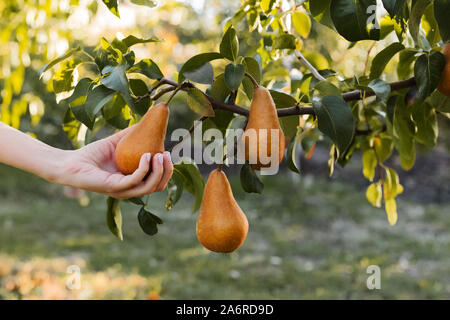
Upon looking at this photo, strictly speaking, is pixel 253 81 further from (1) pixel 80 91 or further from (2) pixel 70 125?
(2) pixel 70 125

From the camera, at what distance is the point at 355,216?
3998 mm

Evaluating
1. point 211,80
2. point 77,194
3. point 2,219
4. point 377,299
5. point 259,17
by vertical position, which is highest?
point 77,194

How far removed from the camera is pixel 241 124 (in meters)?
1.00

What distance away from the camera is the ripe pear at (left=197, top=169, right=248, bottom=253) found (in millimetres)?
795

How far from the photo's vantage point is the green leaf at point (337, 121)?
28.5 inches

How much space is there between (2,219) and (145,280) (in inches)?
70.6

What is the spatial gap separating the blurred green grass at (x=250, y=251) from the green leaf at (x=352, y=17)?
182 cm

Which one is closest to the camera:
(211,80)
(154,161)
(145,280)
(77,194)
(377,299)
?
(154,161)

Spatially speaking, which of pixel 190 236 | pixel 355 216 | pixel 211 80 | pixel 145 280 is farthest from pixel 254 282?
pixel 211 80

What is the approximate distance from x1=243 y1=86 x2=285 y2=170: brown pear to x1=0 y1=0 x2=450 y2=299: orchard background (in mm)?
40

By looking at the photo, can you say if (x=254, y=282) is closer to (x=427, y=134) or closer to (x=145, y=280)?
(x=145, y=280)

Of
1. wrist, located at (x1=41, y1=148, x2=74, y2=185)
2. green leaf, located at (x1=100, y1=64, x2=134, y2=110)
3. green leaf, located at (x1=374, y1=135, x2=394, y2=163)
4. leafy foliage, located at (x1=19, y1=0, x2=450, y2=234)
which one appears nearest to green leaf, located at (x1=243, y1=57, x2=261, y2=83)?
leafy foliage, located at (x1=19, y1=0, x2=450, y2=234)

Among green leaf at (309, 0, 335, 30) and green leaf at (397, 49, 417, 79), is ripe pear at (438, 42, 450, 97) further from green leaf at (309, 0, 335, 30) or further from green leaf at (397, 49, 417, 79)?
green leaf at (309, 0, 335, 30)

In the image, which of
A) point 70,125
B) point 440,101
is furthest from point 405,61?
point 70,125
